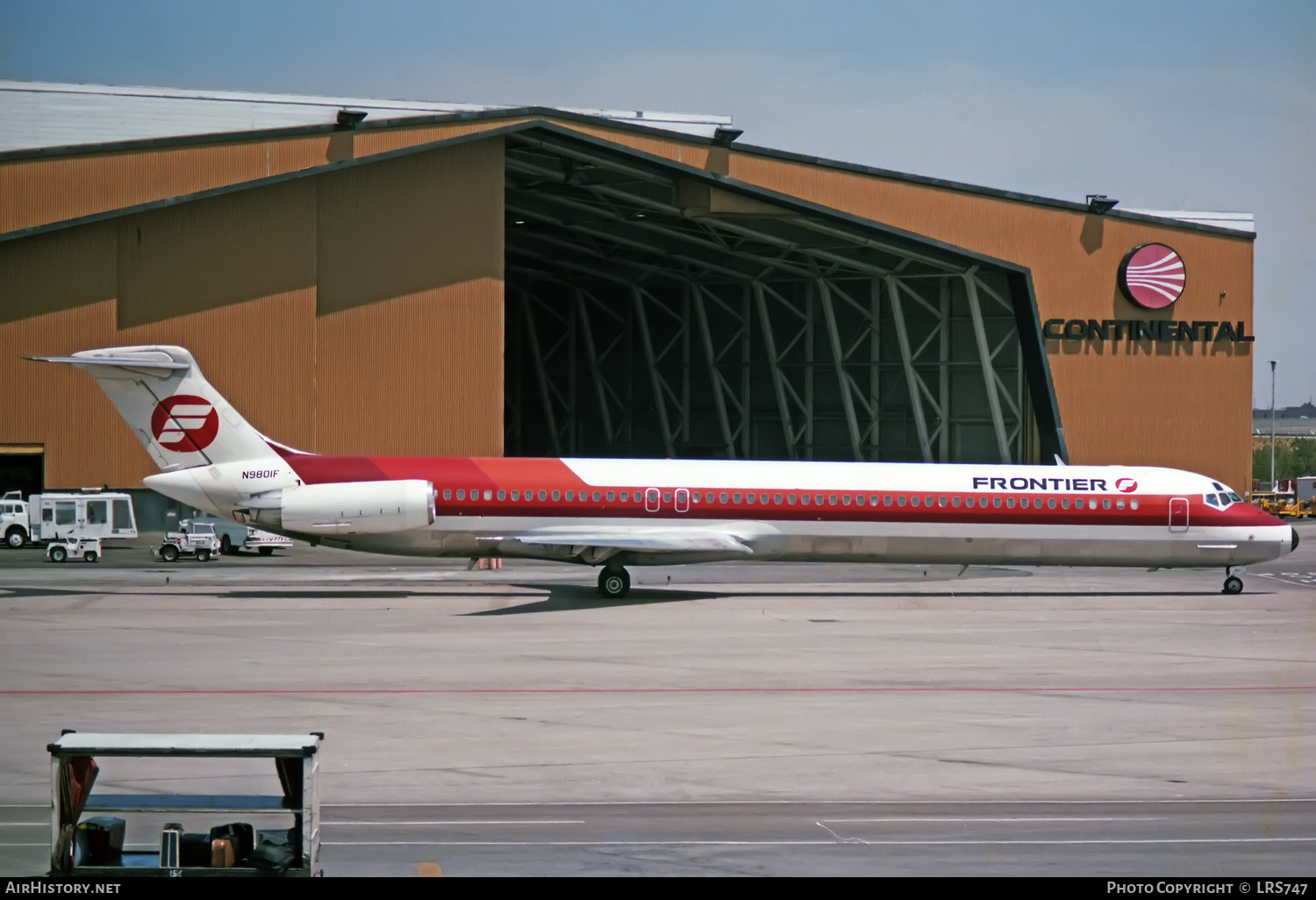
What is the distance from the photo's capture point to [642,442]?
80.4 m

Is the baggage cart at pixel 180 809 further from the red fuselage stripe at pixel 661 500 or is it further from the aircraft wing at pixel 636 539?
the red fuselage stripe at pixel 661 500

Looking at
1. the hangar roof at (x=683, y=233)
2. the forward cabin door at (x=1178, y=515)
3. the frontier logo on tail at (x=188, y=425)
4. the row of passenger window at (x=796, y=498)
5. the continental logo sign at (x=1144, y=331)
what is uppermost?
the hangar roof at (x=683, y=233)

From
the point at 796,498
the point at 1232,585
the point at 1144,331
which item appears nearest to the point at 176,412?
the point at 796,498

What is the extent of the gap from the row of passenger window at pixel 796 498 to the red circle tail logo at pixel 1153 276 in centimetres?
2064

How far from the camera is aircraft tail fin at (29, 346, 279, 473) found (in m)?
32.1

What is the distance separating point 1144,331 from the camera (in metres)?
52.5

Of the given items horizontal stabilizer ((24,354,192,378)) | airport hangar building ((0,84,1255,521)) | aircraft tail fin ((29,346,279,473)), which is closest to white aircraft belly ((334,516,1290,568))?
aircraft tail fin ((29,346,279,473))

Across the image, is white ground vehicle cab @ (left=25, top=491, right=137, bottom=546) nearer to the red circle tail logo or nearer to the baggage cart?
the red circle tail logo

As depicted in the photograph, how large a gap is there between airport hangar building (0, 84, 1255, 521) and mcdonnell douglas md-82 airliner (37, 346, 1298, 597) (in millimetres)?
12051

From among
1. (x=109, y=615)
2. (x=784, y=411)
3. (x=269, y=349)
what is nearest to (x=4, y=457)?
(x=269, y=349)

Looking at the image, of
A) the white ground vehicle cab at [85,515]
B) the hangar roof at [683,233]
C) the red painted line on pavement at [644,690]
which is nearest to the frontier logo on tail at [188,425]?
the hangar roof at [683,233]

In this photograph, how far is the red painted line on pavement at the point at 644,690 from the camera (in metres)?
18.7

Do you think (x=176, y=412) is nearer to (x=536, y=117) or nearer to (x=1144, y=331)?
(x=536, y=117)

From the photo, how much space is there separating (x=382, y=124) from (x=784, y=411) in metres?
30.7
